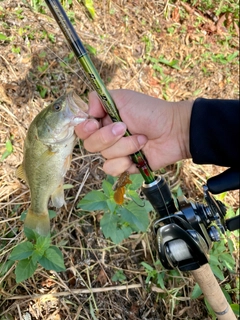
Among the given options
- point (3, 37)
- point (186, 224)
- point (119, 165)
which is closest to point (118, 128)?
point (119, 165)

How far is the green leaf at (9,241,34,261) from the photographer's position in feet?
7.00

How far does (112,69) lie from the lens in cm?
362

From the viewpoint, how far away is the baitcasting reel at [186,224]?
1.72 m

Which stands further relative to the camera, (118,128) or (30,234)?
(30,234)

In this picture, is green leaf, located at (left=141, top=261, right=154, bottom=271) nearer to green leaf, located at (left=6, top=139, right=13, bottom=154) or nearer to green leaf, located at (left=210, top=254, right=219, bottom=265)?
green leaf, located at (left=210, top=254, right=219, bottom=265)

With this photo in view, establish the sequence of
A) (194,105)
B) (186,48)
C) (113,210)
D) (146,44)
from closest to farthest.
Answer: (194,105), (113,210), (146,44), (186,48)

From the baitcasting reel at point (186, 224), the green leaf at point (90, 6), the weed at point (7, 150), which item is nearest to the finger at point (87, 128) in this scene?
the baitcasting reel at point (186, 224)

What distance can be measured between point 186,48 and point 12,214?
303 centimetres

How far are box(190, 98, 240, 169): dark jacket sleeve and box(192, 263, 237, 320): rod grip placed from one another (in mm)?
637

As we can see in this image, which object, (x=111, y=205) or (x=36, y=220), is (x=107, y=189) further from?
(x=36, y=220)

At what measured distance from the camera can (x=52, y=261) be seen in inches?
85.3

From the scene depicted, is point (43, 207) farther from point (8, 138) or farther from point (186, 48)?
point (186, 48)

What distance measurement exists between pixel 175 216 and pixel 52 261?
862mm

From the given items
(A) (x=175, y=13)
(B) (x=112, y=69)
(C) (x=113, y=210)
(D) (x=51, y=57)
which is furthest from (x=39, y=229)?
(A) (x=175, y=13)
